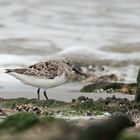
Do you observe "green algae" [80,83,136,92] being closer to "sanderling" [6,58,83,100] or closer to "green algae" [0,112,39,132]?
"sanderling" [6,58,83,100]

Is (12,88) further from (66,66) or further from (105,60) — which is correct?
(105,60)

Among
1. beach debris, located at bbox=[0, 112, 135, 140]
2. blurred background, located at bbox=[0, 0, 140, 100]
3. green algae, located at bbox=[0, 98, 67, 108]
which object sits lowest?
beach debris, located at bbox=[0, 112, 135, 140]

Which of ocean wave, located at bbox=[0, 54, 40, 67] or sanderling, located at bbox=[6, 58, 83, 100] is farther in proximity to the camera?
ocean wave, located at bbox=[0, 54, 40, 67]

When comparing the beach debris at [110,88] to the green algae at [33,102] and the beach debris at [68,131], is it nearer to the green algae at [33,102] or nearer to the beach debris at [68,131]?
the green algae at [33,102]

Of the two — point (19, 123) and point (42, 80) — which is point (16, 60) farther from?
point (19, 123)

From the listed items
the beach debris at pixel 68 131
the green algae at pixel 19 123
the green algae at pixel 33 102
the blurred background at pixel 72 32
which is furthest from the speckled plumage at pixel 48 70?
A: the beach debris at pixel 68 131

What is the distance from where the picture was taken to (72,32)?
20.0 m

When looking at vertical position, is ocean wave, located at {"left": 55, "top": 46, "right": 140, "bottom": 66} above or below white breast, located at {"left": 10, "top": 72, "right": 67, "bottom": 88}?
Result: above

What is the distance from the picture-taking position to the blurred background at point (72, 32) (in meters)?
15.2

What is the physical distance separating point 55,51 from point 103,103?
9.09m

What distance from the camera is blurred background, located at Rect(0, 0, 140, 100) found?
15.2m

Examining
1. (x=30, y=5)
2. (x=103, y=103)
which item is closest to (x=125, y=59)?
(x=103, y=103)

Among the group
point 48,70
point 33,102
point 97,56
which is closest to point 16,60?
point 97,56

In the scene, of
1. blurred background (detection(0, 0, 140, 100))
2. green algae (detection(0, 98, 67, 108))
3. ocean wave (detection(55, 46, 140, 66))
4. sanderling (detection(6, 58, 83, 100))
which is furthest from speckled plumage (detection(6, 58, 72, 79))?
ocean wave (detection(55, 46, 140, 66))
